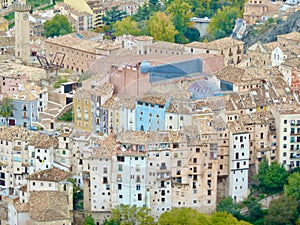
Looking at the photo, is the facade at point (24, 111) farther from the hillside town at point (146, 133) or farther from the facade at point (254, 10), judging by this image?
the facade at point (254, 10)

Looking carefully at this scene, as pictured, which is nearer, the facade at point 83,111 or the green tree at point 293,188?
the green tree at point 293,188

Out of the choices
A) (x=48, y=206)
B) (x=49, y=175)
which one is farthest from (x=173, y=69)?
(x=48, y=206)

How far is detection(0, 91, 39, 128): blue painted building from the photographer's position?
71.3m

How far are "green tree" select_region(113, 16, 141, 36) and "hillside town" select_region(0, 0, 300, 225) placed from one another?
14863mm

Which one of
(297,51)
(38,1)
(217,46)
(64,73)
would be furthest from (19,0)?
(38,1)

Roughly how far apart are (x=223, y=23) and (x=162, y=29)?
5.15 metres

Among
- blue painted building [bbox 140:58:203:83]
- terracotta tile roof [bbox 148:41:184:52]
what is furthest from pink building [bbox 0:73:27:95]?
terracotta tile roof [bbox 148:41:184:52]

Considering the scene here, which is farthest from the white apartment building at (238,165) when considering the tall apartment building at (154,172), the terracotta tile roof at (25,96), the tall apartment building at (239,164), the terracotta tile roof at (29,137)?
the terracotta tile roof at (25,96)

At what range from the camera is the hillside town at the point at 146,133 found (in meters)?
62.7

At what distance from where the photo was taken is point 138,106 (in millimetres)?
65875

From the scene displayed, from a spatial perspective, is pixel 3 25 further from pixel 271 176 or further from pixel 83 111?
pixel 271 176

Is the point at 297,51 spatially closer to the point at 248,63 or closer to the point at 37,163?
the point at 248,63

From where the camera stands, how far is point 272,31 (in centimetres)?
8438

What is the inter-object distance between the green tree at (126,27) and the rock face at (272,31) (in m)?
8.70
